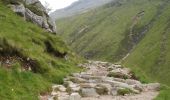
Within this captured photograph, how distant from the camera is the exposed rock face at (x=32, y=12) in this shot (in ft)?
176

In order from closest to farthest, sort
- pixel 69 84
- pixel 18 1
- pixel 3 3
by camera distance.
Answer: pixel 69 84
pixel 3 3
pixel 18 1

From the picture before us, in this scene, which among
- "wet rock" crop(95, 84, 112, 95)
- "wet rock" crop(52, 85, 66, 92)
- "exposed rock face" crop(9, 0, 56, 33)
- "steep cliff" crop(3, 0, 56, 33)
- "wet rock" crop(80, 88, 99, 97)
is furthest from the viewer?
"exposed rock face" crop(9, 0, 56, 33)

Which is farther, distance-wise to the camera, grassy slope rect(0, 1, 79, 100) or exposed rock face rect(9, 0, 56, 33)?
exposed rock face rect(9, 0, 56, 33)

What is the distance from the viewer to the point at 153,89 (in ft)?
129

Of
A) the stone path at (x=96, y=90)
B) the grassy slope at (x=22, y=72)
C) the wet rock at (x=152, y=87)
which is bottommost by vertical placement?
the wet rock at (x=152, y=87)

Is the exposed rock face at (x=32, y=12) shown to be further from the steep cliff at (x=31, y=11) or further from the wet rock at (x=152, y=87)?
the wet rock at (x=152, y=87)

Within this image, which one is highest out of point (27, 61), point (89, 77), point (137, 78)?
point (27, 61)

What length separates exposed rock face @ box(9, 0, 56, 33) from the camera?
5362 cm

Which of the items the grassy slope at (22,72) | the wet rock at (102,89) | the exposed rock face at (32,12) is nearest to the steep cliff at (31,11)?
the exposed rock face at (32,12)

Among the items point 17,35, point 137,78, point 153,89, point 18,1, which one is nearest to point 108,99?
point 153,89

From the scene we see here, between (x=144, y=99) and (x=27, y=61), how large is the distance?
10.2m

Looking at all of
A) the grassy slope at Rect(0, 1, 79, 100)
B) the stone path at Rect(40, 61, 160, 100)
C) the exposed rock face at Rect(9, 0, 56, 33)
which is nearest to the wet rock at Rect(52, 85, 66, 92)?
the stone path at Rect(40, 61, 160, 100)

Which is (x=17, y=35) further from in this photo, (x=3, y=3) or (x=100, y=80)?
(x=3, y=3)

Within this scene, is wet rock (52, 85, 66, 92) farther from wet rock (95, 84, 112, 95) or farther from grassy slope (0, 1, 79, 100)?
wet rock (95, 84, 112, 95)
